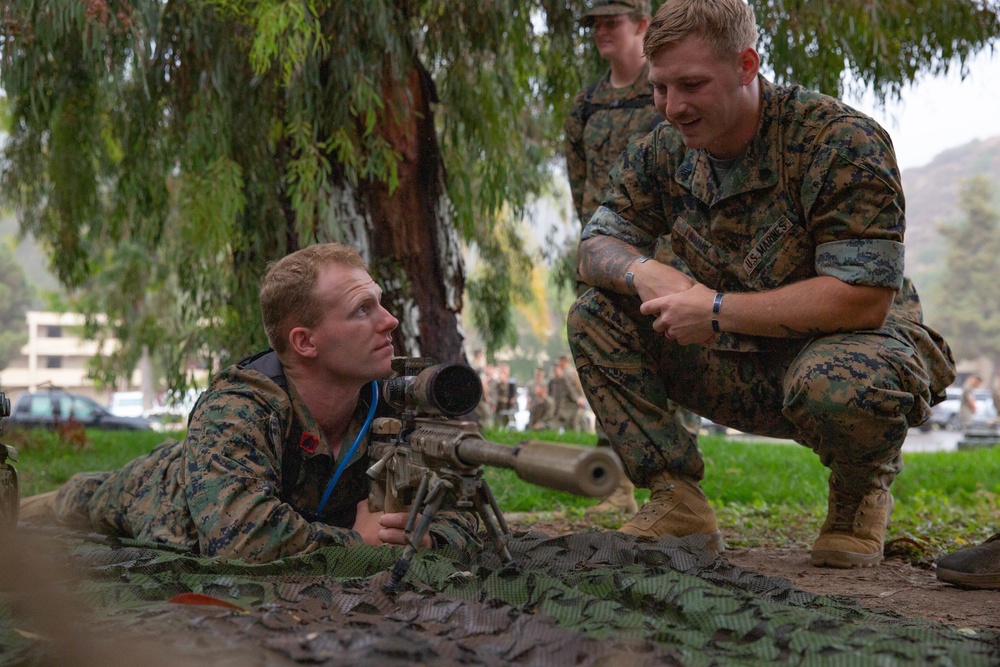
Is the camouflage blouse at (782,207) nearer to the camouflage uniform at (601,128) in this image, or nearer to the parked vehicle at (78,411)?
the camouflage uniform at (601,128)

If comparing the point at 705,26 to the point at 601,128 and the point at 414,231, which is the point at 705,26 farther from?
the point at 414,231

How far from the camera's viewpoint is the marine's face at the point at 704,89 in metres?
3.19

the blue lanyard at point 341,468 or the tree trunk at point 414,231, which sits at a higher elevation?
the tree trunk at point 414,231

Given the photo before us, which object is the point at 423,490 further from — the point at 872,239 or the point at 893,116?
the point at 893,116

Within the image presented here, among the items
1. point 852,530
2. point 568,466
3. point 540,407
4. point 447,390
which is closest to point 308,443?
point 447,390

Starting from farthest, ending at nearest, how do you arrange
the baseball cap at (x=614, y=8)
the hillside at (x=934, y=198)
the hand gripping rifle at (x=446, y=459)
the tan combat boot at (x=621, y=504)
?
the hillside at (x=934, y=198)
the tan combat boot at (x=621, y=504)
the baseball cap at (x=614, y=8)
the hand gripping rifle at (x=446, y=459)

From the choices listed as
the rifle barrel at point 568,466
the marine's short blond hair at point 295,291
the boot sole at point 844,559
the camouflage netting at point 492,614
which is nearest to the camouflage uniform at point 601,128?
the marine's short blond hair at point 295,291

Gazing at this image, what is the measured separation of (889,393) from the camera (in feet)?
9.95

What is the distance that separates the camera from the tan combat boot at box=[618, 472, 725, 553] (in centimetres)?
341

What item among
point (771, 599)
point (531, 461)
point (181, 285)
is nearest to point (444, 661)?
point (531, 461)

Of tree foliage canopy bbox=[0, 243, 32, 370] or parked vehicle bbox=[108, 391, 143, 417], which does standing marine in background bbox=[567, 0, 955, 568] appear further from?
tree foliage canopy bbox=[0, 243, 32, 370]

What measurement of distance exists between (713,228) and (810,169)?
397mm

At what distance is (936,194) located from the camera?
14262 centimetres

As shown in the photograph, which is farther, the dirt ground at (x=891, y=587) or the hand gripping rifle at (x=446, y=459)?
the dirt ground at (x=891, y=587)
